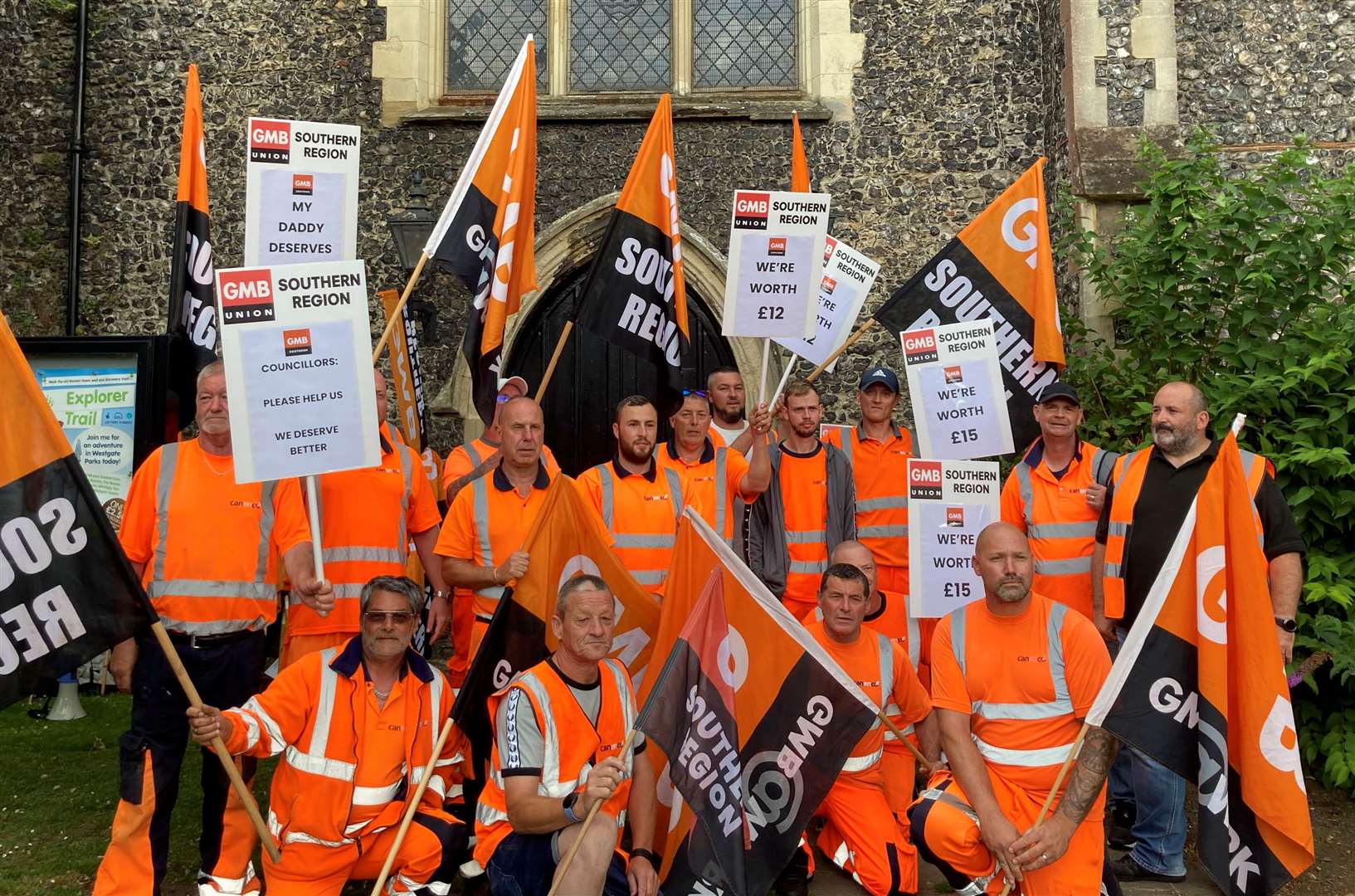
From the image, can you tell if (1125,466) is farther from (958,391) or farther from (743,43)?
(743,43)

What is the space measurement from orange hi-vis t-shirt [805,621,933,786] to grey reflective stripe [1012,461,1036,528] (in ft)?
3.52

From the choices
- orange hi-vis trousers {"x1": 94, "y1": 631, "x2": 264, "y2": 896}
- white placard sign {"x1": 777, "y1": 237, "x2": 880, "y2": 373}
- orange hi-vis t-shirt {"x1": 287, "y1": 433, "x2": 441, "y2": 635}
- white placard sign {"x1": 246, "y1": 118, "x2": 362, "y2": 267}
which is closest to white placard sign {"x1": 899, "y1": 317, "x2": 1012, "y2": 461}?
white placard sign {"x1": 777, "y1": 237, "x2": 880, "y2": 373}

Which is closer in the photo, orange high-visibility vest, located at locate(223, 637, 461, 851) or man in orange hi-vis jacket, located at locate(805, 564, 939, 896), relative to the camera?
orange high-visibility vest, located at locate(223, 637, 461, 851)

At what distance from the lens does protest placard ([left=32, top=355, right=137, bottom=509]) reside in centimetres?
800

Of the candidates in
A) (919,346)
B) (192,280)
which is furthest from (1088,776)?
(192,280)

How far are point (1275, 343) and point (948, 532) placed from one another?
232 cm

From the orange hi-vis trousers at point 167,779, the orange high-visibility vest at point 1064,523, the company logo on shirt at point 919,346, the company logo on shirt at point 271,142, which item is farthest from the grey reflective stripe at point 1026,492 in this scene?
the company logo on shirt at point 271,142

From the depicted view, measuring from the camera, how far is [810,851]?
4984 mm

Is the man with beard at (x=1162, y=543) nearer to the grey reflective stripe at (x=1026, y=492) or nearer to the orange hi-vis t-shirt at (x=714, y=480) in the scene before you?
the grey reflective stripe at (x=1026, y=492)

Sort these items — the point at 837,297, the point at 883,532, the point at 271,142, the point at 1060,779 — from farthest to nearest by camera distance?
the point at 837,297 < the point at 883,532 < the point at 271,142 < the point at 1060,779

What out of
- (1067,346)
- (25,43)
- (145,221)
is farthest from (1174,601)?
(25,43)

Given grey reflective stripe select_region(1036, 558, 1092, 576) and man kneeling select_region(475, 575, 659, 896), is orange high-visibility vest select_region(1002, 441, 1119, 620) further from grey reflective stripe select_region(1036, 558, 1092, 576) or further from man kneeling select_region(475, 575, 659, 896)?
man kneeling select_region(475, 575, 659, 896)

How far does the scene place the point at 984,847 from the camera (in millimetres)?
4328

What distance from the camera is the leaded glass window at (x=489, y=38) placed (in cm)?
1023
